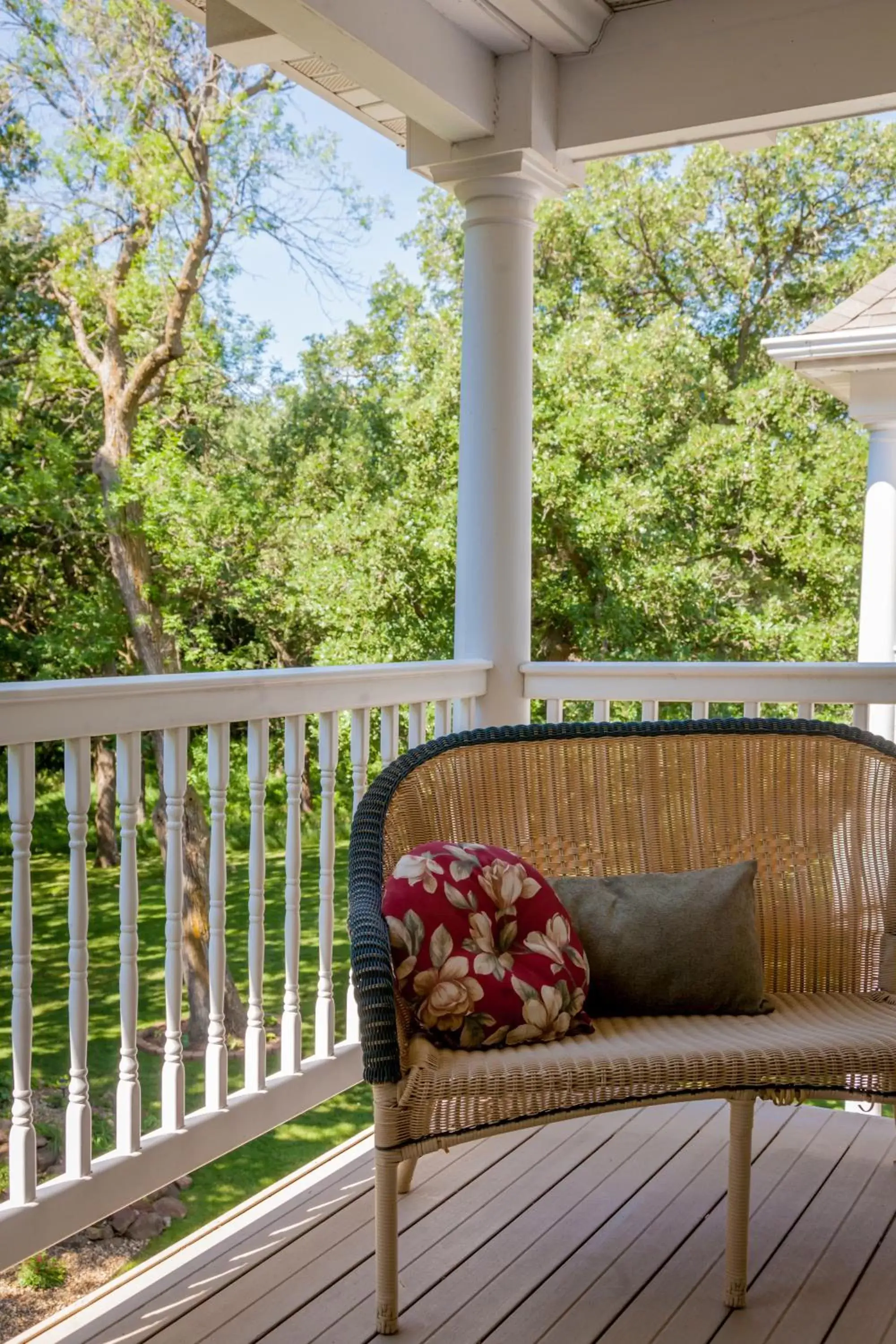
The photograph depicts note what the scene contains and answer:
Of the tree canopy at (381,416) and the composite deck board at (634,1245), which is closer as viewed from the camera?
the composite deck board at (634,1245)

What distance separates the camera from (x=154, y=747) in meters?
10.2

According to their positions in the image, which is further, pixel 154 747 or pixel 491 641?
pixel 154 747

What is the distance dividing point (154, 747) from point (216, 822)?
8107mm

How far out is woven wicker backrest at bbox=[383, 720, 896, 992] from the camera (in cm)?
246

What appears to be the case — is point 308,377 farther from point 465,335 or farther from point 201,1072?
point 465,335

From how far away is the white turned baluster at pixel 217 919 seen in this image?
2.38 meters

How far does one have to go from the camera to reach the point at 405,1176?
92.4 inches

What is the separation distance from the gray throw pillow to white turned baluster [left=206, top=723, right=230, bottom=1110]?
66cm

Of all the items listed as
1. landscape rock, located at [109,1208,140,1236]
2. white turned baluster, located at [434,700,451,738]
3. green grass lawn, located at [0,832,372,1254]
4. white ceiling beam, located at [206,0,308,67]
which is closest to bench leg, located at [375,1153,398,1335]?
white turned baluster, located at [434,700,451,738]

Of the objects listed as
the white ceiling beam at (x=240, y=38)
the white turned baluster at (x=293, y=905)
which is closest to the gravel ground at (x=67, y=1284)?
the white turned baluster at (x=293, y=905)

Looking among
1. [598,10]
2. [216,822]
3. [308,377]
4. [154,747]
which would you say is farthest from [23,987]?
[308,377]

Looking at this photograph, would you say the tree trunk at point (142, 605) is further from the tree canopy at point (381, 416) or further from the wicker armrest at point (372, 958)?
the wicker armrest at point (372, 958)

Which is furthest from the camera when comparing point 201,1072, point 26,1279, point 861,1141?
point 201,1072

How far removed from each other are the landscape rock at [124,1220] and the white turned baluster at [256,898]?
5.36 m
